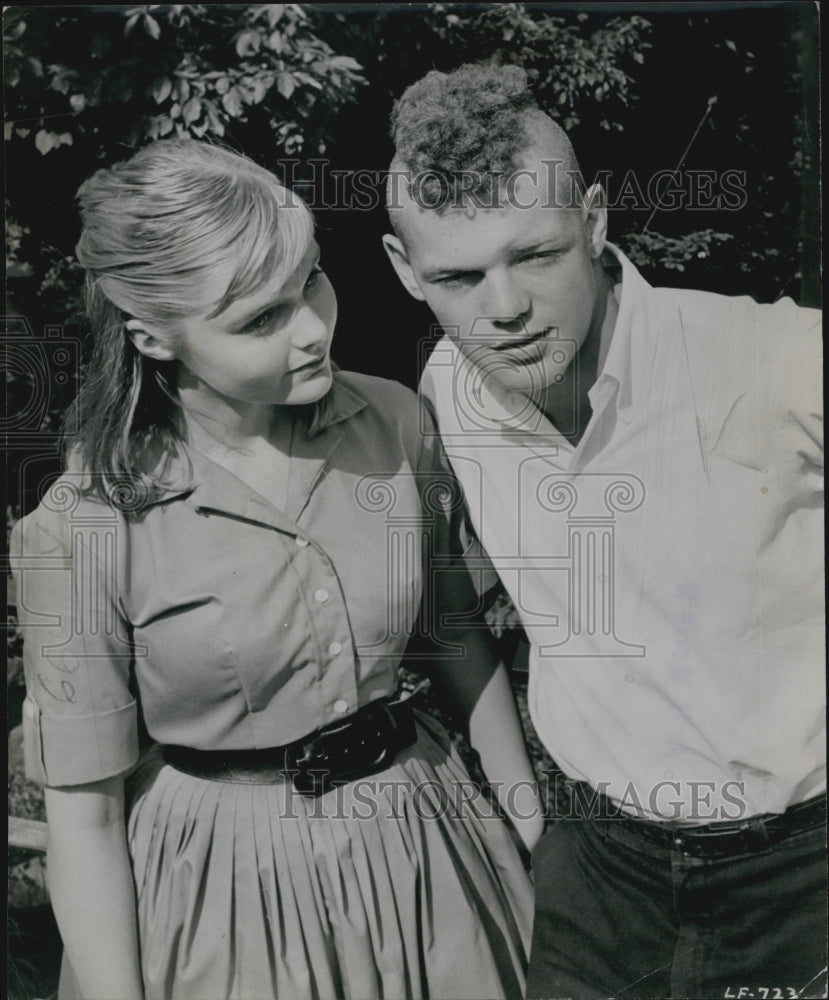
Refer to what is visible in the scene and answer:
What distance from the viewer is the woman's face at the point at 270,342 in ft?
7.38

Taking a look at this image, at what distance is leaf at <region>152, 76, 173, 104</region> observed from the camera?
2361 mm

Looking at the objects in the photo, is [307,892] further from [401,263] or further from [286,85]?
[286,85]

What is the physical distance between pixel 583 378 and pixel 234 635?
956mm

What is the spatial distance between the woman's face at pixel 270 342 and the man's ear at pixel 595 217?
1.93 feet

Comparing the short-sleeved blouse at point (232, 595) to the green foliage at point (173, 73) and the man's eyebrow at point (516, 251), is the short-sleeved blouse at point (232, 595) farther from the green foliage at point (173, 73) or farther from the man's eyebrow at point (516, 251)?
the green foliage at point (173, 73)

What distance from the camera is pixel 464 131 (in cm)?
232

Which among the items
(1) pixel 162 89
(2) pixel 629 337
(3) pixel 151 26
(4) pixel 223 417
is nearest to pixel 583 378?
(2) pixel 629 337

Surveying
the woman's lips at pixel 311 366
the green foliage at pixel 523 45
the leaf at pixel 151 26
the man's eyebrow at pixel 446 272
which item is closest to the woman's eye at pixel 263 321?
the woman's lips at pixel 311 366

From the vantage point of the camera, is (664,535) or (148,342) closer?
(148,342)

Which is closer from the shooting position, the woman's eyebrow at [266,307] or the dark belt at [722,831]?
the woman's eyebrow at [266,307]

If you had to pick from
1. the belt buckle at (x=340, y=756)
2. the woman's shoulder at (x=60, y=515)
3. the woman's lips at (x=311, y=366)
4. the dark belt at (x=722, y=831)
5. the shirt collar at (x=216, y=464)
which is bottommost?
the dark belt at (x=722, y=831)

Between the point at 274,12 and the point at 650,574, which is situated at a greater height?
the point at 274,12

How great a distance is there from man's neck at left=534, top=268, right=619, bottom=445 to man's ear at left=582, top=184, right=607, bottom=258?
64 mm

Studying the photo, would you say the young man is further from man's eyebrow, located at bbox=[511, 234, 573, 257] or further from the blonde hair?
the blonde hair
